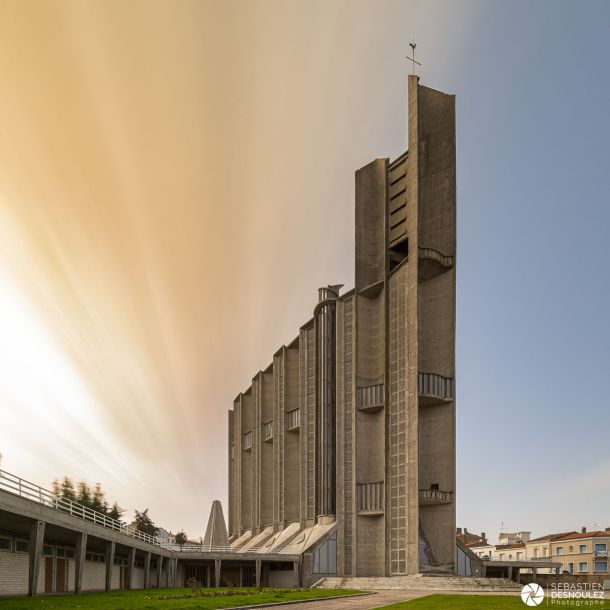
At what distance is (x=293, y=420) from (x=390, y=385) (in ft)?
61.6

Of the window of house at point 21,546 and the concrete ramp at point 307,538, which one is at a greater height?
the window of house at point 21,546

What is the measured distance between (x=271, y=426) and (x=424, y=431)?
29.9m

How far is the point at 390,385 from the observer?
58844 millimetres

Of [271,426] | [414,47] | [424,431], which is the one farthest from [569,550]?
[414,47]

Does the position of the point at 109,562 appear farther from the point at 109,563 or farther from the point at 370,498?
the point at 370,498

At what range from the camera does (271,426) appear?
85062 mm

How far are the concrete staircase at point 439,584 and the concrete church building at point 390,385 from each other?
386 centimetres

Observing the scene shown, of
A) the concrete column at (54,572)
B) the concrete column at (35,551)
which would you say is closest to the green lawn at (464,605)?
the concrete column at (35,551)

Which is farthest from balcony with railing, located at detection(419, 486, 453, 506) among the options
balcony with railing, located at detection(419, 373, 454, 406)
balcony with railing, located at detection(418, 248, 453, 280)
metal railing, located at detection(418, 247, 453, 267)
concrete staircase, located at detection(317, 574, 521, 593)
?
metal railing, located at detection(418, 247, 453, 267)

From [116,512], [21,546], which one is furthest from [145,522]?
[21,546]

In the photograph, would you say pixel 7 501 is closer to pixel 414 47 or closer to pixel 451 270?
pixel 451 270

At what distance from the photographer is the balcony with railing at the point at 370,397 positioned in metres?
59.6

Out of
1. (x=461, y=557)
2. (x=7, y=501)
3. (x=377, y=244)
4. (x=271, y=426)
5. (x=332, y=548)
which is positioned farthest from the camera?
(x=271, y=426)

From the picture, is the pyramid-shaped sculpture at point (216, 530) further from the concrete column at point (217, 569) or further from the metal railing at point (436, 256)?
the metal railing at point (436, 256)
